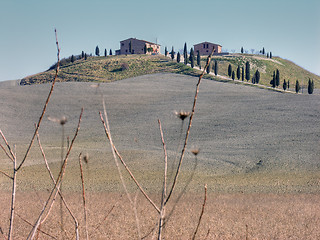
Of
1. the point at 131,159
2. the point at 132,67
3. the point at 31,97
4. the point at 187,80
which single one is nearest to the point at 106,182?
the point at 131,159

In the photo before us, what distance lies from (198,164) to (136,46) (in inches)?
4260

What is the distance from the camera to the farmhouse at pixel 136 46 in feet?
422

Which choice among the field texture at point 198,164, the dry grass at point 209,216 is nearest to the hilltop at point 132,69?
the field texture at point 198,164

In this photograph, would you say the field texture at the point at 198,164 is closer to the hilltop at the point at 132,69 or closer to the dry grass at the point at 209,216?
the dry grass at the point at 209,216

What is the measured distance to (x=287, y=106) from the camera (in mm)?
46719

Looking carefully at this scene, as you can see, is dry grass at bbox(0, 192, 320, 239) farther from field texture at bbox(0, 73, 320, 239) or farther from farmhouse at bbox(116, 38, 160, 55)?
farmhouse at bbox(116, 38, 160, 55)

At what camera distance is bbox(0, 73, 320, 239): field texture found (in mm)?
14734

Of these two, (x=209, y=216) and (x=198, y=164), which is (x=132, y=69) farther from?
(x=209, y=216)

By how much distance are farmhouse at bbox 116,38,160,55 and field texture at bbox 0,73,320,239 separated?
73681 millimetres

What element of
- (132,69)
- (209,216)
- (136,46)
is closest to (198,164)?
(209,216)

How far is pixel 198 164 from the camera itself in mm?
25766

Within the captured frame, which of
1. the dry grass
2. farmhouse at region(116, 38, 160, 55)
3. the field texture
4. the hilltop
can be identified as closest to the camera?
the dry grass

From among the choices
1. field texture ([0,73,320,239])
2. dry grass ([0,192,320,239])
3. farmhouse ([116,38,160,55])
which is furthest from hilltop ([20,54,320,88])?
dry grass ([0,192,320,239])

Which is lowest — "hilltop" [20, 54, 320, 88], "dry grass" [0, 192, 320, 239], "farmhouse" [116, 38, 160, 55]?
"dry grass" [0, 192, 320, 239]
